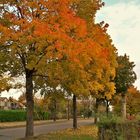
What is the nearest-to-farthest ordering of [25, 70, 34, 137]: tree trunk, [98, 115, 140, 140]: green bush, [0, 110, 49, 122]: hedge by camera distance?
[98, 115, 140, 140]: green bush
[25, 70, 34, 137]: tree trunk
[0, 110, 49, 122]: hedge

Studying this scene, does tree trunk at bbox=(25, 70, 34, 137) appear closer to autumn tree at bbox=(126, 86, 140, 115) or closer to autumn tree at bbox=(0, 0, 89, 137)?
autumn tree at bbox=(0, 0, 89, 137)

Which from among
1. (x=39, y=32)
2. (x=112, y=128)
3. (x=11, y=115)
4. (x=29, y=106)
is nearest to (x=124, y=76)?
(x=11, y=115)

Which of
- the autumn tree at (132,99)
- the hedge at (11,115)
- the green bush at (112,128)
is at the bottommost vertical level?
the green bush at (112,128)

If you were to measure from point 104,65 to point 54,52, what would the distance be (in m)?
5.04

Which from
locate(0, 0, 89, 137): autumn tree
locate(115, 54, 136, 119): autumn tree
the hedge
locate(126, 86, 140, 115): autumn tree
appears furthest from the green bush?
locate(126, 86, 140, 115): autumn tree

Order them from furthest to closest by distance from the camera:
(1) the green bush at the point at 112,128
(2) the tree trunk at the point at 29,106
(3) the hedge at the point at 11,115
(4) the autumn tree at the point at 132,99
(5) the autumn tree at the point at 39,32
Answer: (4) the autumn tree at the point at 132,99, (3) the hedge at the point at 11,115, (2) the tree trunk at the point at 29,106, (5) the autumn tree at the point at 39,32, (1) the green bush at the point at 112,128

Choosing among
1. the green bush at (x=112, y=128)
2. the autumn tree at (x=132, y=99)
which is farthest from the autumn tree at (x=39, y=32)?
the autumn tree at (x=132, y=99)

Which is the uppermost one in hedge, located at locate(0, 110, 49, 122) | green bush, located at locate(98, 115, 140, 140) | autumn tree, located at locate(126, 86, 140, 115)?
autumn tree, located at locate(126, 86, 140, 115)

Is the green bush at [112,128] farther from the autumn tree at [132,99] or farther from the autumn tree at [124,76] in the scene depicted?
the autumn tree at [132,99]

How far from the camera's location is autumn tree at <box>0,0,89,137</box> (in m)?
23.1

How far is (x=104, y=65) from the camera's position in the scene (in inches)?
1072

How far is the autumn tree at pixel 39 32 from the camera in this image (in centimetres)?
2309

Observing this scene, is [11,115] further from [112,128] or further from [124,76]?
[112,128]

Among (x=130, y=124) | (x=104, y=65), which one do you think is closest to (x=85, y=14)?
(x=104, y=65)
